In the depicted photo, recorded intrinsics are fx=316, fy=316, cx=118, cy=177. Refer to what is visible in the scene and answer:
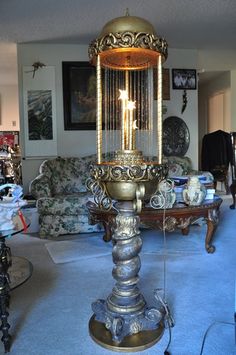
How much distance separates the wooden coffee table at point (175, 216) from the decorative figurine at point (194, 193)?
6 cm

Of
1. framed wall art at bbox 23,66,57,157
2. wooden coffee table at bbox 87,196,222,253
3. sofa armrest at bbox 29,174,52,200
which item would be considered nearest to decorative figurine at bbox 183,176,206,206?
wooden coffee table at bbox 87,196,222,253

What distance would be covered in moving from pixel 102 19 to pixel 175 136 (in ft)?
6.86

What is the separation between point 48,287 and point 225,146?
4.34 meters

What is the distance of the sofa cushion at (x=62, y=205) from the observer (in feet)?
11.1

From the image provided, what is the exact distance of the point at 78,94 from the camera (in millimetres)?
4516

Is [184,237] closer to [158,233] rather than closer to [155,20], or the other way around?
[158,233]

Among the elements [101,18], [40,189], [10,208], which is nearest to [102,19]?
[101,18]

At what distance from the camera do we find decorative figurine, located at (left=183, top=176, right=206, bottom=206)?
2.82 metres

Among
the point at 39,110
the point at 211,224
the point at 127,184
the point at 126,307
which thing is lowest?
the point at 126,307

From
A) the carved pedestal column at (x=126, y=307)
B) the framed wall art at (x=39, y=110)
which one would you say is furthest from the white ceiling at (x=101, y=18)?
the carved pedestal column at (x=126, y=307)

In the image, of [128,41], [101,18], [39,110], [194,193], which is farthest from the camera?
[39,110]

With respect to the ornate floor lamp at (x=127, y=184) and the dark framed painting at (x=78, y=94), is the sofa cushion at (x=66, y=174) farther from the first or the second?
the ornate floor lamp at (x=127, y=184)

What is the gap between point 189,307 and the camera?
6.25 ft

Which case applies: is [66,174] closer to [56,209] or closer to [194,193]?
[56,209]
